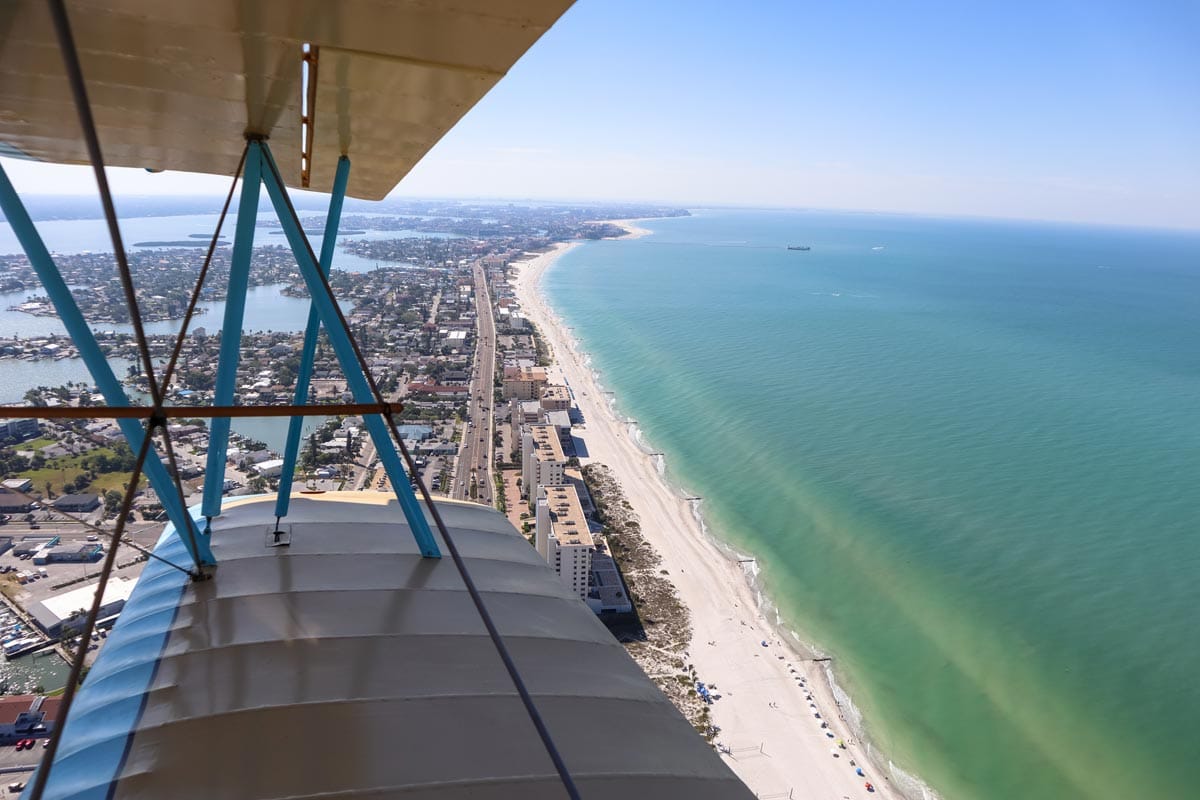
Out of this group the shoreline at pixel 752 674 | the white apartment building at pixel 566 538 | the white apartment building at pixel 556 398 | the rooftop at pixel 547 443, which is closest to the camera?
the shoreline at pixel 752 674

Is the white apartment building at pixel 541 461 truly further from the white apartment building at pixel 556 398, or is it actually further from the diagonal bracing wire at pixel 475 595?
the diagonal bracing wire at pixel 475 595

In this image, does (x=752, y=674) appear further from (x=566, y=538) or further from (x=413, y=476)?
(x=413, y=476)

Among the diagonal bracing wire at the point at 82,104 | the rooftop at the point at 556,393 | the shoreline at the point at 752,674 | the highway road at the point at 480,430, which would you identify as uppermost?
the diagonal bracing wire at the point at 82,104

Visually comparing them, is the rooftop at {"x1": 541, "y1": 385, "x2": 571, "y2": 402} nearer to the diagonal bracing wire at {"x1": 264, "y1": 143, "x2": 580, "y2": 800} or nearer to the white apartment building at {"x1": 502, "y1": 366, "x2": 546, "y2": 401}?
the white apartment building at {"x1": 502, "y1": 366, "x2": 546, "y2": 401}

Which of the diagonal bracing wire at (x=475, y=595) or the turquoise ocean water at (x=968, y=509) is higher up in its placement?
the diagonal bracing wire at (x=475, y=595)

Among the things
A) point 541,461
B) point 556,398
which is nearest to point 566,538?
point 541,461

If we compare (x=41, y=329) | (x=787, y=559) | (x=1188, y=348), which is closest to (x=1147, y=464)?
(x=787, y=559)

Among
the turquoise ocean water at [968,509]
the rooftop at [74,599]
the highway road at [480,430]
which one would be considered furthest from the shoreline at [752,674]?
the rooftop at [74,599]
